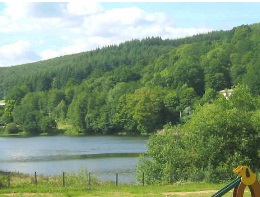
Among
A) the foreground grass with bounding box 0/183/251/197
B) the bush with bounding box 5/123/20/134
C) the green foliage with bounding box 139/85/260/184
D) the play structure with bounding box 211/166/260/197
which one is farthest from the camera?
the bush with bounding box 5/123/20/134

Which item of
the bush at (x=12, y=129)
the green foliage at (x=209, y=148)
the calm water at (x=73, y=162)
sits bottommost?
the calm water at (x=73, y=162)

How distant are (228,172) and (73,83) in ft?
487

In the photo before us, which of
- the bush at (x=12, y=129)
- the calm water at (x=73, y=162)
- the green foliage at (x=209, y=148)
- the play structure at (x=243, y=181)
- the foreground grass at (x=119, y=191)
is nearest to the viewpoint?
the play structure at (x=243, y=181)

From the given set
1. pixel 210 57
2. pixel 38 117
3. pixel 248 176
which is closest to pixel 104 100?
pixel 38 117

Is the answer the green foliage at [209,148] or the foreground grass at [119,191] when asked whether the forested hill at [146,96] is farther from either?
the foreground grass at [119,191]

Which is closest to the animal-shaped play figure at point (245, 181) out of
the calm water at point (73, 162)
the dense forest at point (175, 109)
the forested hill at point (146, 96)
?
the dense forest at point (175, 109)

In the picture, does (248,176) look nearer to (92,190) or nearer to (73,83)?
(92,190)

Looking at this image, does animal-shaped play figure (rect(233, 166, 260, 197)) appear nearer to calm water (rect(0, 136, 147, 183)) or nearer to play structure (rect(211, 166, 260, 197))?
play structure (rect(211, 166, 260, 197))

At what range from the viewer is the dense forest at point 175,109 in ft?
98.2

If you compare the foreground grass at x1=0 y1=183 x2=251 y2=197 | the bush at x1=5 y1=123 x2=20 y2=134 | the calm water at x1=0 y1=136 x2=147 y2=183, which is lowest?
the calm water at x1=0 y1=136 x2=147 y2=183

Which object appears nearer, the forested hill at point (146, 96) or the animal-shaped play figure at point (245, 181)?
the animal-shaped play figure at point (245, 181)

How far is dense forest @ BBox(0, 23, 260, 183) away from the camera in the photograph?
29.9 m

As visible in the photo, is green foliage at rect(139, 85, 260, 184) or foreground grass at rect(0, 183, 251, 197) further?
green foliage at rect(139, 85, 260, 184)

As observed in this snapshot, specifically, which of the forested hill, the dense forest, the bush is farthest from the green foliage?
the bush
